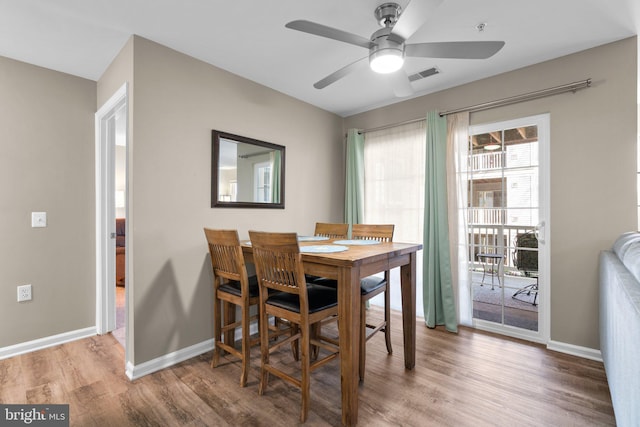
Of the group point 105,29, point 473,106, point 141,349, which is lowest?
point 141,349

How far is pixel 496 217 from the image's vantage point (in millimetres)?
2844

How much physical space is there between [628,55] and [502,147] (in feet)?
3.21

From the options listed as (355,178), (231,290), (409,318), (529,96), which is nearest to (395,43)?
(529,96)

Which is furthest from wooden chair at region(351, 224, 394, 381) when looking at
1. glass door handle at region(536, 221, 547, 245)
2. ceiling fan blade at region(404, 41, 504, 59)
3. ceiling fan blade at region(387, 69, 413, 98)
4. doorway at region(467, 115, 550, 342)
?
ceiling fan blade at region(404, 41, 504, 59)

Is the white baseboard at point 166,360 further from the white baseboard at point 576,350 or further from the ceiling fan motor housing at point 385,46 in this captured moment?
the white baseboard at point 576,350

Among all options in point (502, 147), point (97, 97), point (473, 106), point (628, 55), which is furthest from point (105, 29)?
point (628, 55)

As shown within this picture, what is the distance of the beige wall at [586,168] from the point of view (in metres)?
2.18

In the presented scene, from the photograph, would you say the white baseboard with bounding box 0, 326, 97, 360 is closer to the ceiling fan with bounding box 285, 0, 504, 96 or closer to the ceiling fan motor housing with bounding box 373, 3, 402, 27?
the ceiling fan with bounding box 285, 0, 504, 96

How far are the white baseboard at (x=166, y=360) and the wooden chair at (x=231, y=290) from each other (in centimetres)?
17

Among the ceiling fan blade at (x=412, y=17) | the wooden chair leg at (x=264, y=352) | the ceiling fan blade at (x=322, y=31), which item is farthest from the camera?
the wooden chair leg at (x=264, y=352)

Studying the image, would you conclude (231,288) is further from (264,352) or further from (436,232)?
(436,232)

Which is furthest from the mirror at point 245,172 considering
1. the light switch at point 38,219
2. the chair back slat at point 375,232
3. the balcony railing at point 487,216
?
the balcony railing at point 487,216

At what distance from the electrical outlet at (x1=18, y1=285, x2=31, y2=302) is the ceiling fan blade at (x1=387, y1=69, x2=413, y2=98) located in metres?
3.30

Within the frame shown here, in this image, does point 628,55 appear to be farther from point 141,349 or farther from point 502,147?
point 141,349
